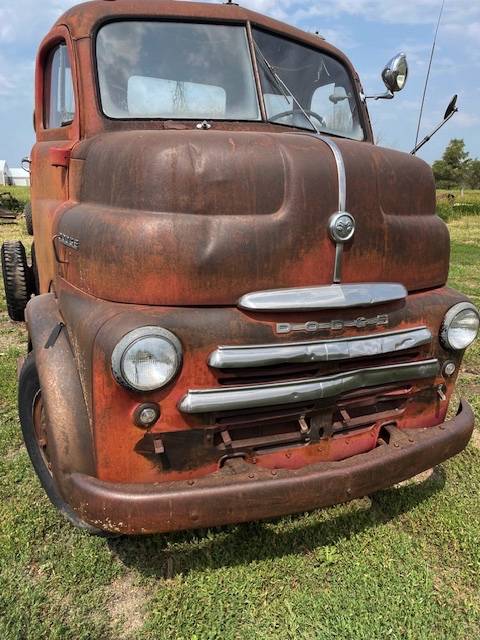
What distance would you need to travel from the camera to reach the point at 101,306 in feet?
7.14

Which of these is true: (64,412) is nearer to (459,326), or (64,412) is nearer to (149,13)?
(459,326)

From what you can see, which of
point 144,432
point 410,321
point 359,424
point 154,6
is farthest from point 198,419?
point 154,6

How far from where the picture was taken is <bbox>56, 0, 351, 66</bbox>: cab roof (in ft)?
9.42

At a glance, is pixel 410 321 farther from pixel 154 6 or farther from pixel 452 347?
pixel 154 6

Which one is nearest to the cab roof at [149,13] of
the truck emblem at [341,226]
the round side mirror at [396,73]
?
the round side mirror at [396,73]

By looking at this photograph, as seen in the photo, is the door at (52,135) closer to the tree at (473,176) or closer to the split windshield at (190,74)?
the split windshield at (190,74)

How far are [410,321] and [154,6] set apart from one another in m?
2.15

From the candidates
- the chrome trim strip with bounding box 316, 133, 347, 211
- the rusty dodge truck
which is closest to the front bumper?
the rusty dodge truck

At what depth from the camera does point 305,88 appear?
3320 millimetres

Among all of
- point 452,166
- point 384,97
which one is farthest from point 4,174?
point 384,97

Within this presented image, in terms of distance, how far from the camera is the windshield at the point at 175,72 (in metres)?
2.79

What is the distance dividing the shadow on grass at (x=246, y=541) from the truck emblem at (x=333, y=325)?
3.85ft

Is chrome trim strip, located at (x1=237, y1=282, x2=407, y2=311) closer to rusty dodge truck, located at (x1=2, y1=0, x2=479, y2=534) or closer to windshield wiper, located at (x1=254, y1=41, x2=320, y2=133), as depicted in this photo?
rusty dodge truck, located at (x1=2, y1=0, x2=479, y2=534)

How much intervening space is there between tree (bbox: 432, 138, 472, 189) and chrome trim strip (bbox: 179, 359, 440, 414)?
205 feet
